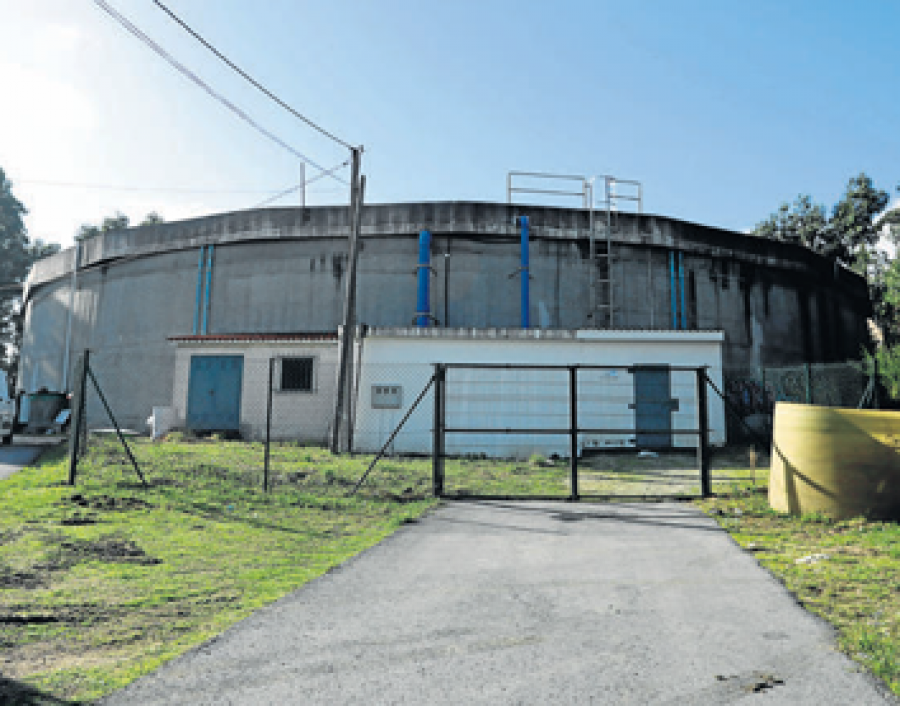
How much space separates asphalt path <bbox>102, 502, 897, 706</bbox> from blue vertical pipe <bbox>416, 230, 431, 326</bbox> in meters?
14.6

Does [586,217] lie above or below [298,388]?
above

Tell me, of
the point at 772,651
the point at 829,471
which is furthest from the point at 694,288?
the point at 772,651

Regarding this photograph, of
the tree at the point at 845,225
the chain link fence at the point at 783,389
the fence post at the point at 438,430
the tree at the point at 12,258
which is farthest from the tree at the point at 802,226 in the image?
the tree at the point at 12,258

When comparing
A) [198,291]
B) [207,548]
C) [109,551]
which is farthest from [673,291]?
[109,551]

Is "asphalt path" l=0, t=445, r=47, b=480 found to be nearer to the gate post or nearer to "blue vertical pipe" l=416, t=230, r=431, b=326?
the gate post

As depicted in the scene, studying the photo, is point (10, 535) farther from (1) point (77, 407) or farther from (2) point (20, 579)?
(1) point (77, 407)

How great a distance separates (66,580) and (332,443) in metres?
10.6

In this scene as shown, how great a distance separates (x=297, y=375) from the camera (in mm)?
17969

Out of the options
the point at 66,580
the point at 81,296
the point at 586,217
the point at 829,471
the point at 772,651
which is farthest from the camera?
the point at 81,296

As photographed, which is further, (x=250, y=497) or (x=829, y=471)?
(x=250, y=497)

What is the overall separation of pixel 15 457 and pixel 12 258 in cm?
4465

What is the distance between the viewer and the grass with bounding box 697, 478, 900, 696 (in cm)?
353

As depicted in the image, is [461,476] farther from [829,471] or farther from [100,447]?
[100,447]

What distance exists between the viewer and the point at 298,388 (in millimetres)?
17906
